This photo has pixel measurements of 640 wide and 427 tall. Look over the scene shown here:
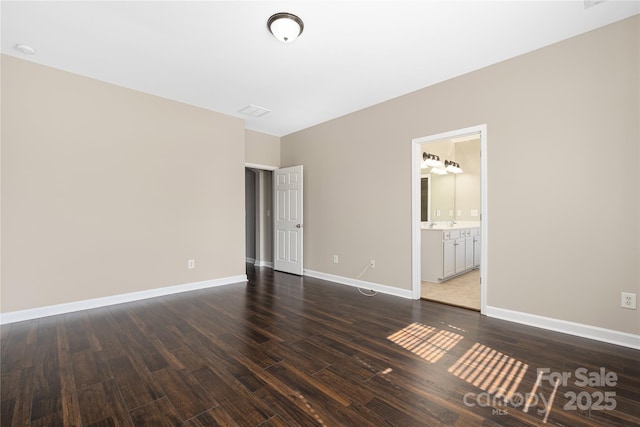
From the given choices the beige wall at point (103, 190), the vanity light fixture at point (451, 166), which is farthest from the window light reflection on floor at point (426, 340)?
the vanity light fixture at point (451, 166)

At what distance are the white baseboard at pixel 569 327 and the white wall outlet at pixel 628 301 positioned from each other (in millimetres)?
235

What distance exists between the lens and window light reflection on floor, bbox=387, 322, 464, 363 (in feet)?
7.72

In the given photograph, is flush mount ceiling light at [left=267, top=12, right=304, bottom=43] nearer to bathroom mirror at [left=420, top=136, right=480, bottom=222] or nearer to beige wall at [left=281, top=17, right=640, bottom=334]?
beige wall at [left=281, top=17, right=640, bottom=334]

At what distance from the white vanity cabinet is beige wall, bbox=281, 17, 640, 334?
3.59 ft

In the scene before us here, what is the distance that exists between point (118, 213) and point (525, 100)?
16.1ft

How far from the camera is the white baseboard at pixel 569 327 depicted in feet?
7.98

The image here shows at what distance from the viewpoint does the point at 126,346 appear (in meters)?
2.47

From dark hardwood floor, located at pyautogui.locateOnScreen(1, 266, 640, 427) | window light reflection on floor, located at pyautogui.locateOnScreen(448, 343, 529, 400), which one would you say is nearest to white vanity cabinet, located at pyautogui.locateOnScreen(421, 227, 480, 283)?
dark hardwood floor, located at pyautogui.locateOnScreen(1, 266, 640, 427)

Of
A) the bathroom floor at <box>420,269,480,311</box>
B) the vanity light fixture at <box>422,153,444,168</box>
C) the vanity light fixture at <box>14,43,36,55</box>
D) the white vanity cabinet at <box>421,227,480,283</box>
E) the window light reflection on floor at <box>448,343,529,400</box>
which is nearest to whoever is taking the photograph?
the window light reflection on floor at <box>448,343,529,400</box>

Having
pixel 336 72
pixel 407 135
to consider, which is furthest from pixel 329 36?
pixel 407 135

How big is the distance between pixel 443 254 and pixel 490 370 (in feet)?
9.09

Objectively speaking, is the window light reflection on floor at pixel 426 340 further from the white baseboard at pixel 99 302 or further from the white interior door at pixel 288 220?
the white baseboard at pixel 99 302

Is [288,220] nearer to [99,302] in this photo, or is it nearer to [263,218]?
[263,218]

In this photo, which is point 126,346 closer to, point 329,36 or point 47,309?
point 47,309
